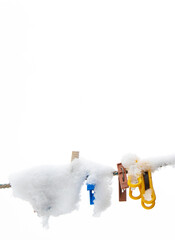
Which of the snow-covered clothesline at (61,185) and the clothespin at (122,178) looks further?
the snow-covered clothesline at (61,185)

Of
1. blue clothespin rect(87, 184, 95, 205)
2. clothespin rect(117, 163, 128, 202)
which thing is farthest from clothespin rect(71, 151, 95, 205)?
clothespin rect(117, 163, 128, 202)

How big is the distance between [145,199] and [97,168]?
0.54 m

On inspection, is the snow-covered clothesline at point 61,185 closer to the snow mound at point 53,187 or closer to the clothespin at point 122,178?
the snow mound at point 53,187

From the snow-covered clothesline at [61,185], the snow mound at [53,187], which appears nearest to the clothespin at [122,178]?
the snow-covered clothesline at [61,185]

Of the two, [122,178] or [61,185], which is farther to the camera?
[61,185]

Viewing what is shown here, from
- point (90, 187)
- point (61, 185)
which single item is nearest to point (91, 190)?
point (90, 187)

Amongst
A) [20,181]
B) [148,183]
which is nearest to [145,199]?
[148,183]

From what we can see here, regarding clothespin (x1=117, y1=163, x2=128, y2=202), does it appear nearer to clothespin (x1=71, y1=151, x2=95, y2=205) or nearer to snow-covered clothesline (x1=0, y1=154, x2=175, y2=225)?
snow-covered clothesline (x1=0, y1=154, x2=175, y2=225)

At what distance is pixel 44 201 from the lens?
265cm

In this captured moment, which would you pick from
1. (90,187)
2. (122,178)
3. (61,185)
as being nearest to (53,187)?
(61,185)

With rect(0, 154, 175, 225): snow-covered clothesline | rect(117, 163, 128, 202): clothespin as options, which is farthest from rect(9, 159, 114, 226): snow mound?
rect(117, 163, 128, 202): clothespin

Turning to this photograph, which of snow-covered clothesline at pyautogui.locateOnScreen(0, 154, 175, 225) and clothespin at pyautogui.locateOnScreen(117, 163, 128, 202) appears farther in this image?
→ snow-covered clothesline at pyautogui.locateOnScreen(0, 154, 175, 225)

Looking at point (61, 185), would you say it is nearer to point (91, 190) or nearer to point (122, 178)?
point (91, 190)

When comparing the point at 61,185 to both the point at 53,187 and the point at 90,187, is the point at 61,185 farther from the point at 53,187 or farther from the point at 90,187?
the point at 90,187
